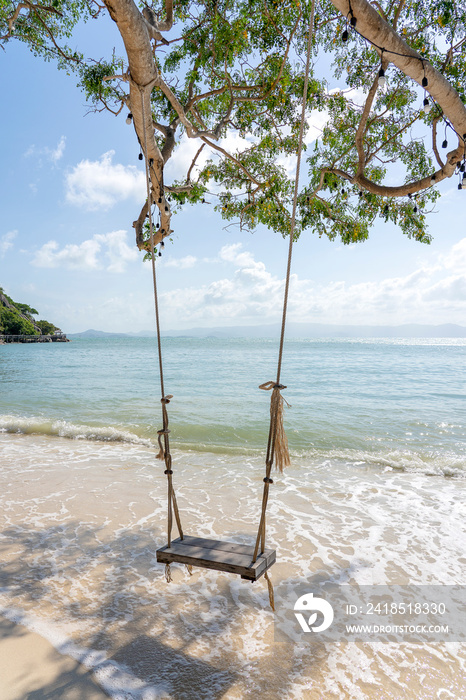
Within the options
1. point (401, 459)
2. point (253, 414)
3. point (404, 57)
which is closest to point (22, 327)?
point (253, 414)

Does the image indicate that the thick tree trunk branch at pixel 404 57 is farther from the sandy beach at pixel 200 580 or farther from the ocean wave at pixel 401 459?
the ocean wave at pixel 401 459

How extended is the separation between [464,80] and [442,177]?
1.57m

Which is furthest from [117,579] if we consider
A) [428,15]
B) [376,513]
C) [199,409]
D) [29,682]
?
[199,409]

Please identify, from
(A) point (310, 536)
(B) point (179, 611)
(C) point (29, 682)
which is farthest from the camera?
(A) point (310, 536)

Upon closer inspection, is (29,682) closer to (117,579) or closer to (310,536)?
(117,579)

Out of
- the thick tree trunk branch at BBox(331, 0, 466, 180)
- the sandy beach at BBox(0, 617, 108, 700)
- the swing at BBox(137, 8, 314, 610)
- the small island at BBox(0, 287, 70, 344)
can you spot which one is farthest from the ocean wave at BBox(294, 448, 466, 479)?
the small island at BBox(0, 287, 70, 344)

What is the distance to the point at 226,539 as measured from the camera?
3.70m

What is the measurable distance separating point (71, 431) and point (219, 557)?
6383 mm

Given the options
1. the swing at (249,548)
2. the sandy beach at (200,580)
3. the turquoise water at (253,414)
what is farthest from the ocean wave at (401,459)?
the swing at (249,548)

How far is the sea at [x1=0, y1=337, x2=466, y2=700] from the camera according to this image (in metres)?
2.20

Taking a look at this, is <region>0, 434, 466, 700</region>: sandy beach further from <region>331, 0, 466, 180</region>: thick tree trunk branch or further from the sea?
<region>331, 0, 466, 180</region>: thick tree trunk branch

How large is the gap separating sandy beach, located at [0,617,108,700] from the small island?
6472 centimetres

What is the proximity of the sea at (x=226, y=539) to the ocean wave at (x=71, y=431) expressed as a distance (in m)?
0.04

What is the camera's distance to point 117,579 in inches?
117
